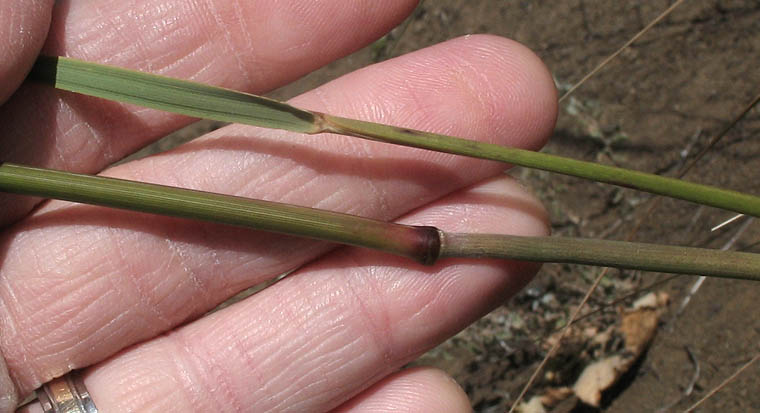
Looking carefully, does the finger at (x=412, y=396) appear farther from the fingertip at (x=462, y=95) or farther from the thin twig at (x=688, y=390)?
the thin twig at (x=688, y=390)

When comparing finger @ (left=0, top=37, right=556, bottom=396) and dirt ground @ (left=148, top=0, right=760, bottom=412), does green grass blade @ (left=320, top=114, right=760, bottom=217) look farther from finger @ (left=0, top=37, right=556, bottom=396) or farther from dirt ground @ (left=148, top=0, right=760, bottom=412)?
dirt ground @ (left=148, top=0, right=760, bottom=412)

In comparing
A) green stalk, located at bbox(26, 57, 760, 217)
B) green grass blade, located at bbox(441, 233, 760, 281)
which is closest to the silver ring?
green stalk, located at bbox(26, 57, 760, 217)

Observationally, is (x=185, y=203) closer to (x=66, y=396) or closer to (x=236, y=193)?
(x=236, y=193)

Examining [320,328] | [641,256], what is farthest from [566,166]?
[320,328]

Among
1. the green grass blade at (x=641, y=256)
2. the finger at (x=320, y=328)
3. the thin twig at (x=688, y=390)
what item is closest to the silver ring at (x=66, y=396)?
the finger at (x=320, y=328)

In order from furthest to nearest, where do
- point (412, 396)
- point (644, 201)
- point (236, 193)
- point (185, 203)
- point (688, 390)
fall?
point (644, 201) → point (688, 390) → point (412, 396) → point (236, 193) → point (185, 203)

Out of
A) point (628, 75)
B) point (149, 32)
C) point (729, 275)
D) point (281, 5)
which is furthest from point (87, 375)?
point (628, 75)
